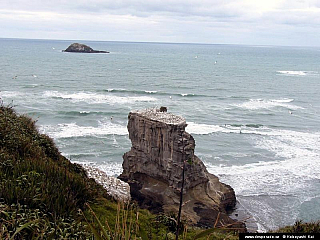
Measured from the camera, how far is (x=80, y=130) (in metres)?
37.9

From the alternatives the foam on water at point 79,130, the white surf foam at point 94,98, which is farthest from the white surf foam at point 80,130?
the white surf foam at point 94,98

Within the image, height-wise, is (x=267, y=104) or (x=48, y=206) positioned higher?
(x=48, y=206)

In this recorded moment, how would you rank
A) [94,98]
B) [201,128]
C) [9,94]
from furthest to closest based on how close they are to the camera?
[94,98] < [9,94] < [201,128]

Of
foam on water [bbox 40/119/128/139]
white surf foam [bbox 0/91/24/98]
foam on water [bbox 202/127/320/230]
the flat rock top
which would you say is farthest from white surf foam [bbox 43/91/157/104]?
the flat rock top

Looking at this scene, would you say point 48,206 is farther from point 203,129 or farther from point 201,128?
point 201,128

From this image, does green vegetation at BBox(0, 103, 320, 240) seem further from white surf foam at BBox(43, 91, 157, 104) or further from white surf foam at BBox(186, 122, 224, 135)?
white surf foam at BBox(43, 91, 157, 104)

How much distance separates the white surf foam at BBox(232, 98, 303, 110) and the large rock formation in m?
30.2

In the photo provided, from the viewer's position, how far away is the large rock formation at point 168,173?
21.0 m

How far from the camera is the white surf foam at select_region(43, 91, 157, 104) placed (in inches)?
2026

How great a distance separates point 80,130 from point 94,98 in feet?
53.0

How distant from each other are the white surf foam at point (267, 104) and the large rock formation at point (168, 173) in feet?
99.0

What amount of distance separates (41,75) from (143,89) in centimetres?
2500

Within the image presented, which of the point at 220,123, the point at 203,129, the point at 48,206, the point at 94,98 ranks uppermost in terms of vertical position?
the point at 48,206

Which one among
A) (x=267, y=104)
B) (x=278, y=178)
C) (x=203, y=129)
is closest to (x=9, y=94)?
(x=203, y=129)
